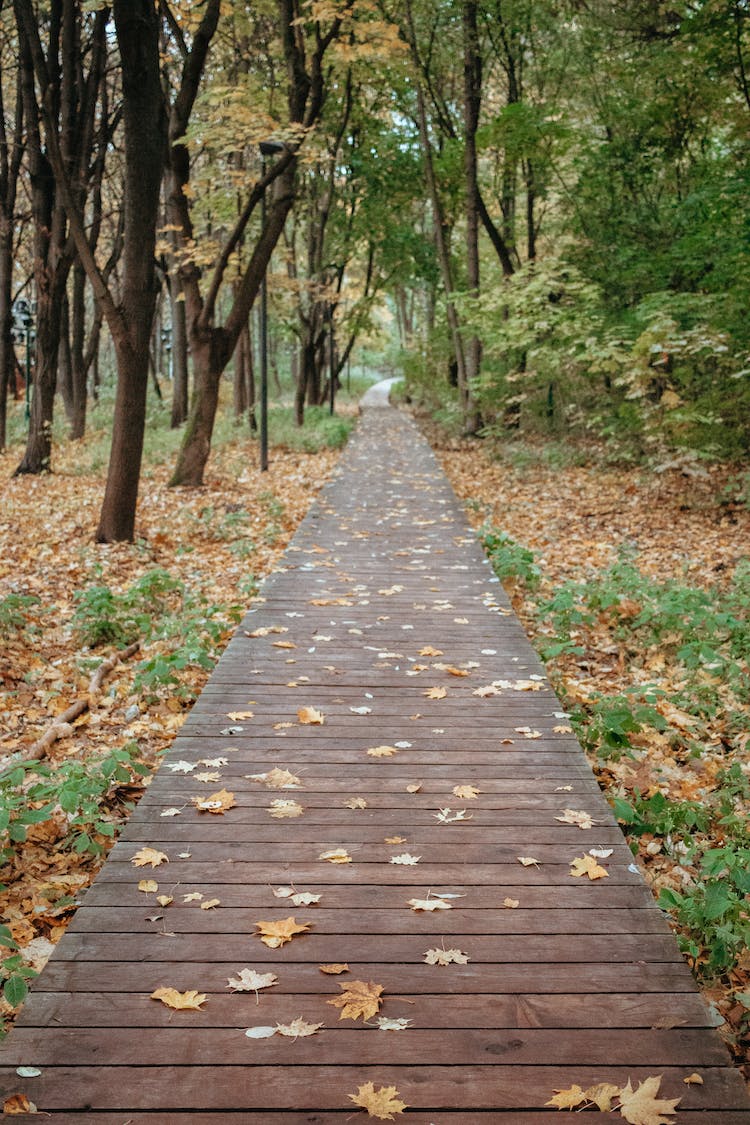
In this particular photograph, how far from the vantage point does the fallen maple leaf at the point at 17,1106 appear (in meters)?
2.27

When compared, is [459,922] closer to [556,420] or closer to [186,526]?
[186,526]

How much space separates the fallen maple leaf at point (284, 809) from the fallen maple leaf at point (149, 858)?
1.82ft

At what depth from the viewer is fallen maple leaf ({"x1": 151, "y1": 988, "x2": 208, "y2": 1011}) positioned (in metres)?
2.65

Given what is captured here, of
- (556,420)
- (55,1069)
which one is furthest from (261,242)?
(55,1069)

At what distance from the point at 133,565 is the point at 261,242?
21.3ft

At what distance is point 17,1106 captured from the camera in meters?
2.29

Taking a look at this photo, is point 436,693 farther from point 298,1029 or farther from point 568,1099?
point 568,1099

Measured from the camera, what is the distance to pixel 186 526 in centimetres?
1128

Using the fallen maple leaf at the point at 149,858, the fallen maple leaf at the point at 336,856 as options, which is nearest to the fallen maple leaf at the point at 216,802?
the fallen maple leaf at the point at 149,858

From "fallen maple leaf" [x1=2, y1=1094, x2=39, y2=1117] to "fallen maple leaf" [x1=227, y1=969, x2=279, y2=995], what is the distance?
663 mm

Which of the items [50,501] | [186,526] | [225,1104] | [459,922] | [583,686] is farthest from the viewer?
[50,501]

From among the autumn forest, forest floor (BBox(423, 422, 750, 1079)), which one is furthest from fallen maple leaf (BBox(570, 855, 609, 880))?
the autumn forest

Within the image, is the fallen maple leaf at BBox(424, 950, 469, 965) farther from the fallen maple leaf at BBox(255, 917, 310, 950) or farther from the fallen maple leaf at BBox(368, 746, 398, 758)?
the fallen maple leaf at BBox(368, 746, 398, 758)

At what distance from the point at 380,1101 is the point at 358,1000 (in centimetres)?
39
